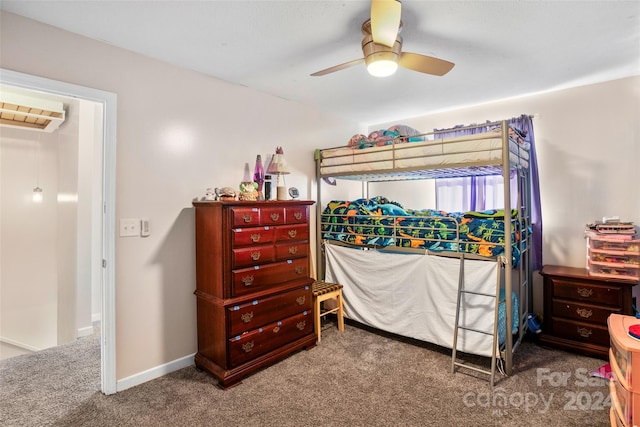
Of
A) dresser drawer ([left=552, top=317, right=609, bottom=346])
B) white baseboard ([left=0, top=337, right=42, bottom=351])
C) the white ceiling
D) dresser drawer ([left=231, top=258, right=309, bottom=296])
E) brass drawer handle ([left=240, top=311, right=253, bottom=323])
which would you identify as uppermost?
the white ceiling

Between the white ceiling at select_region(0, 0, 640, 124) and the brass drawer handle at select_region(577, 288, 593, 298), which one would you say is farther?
the brass drawer handle at select_region(577, 288, 593, 298)

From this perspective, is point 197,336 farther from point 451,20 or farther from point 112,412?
point 451,20

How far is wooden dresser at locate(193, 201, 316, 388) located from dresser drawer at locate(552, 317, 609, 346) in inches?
89.7

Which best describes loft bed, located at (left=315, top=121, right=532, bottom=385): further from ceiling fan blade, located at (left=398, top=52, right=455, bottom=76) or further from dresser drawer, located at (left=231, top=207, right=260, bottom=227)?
dresser drawer, located at (left=231, top=207, right=260, bottom=227)

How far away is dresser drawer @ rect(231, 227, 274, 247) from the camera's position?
2473 mm

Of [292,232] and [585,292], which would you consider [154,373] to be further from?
[585,292]

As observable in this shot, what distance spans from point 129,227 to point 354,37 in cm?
213

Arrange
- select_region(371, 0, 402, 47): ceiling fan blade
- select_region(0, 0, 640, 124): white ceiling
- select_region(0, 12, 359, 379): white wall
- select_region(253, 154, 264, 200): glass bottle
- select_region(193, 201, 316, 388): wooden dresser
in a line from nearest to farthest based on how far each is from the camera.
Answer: select_region(371, 0, 402, 47): ceiling fan blade < select_region(0, 0, 640, 124): white ceiling < select_region(0, 12, 359, 379): white wall < select_region(193, 201, 316, 388): wooden dresser < select_region(253, 154, 264, 200): glass bottle

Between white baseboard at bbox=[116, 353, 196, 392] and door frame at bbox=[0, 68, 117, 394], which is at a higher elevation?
door frame at bbox=[0, 68, 117, 394]

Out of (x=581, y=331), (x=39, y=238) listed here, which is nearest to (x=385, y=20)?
(x=581, y=331)

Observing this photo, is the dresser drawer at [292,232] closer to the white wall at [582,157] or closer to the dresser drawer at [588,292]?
the dresser drawer at [588,292]

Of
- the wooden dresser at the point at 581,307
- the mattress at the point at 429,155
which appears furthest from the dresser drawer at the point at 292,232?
the wooden dresser at the point at 581,307

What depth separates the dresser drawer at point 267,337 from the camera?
8.05ft

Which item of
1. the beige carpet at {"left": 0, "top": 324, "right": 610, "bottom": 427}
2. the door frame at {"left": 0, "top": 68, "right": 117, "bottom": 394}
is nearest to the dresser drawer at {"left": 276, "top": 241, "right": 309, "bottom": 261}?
the beige carpet at {"left": 0, "top": 324, "right": 610, "bottom": 427}
